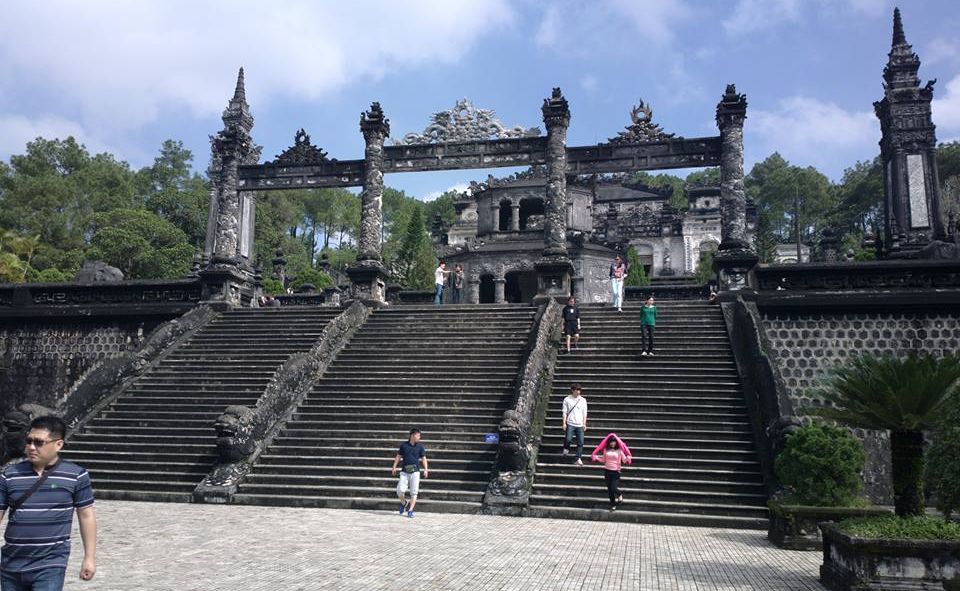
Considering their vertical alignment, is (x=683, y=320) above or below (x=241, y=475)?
above

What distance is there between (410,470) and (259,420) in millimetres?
3699

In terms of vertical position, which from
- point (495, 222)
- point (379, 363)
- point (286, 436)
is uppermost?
point (495, 222)

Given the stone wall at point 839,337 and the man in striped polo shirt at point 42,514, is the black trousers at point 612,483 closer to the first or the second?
the stone wall at point 839,337

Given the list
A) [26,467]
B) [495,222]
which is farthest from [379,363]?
[495,222]

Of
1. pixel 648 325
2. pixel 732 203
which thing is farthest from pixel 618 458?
pixel 732 203

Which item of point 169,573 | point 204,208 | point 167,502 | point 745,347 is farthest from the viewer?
point 204,208

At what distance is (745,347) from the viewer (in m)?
14.0

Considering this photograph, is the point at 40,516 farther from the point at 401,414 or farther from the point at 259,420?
the point at 401,414

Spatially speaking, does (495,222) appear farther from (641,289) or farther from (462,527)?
(462,527)

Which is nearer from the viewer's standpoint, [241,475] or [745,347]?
[241,475]

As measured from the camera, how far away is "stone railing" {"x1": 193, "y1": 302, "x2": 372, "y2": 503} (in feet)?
37.2

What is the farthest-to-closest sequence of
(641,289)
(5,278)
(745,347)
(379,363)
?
(5,278), (641,289), (379,363), (745,347)

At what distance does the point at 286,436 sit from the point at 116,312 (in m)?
8.48

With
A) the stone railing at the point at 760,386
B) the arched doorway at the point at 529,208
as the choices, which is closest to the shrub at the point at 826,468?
the stone railing at the point at 760,386
